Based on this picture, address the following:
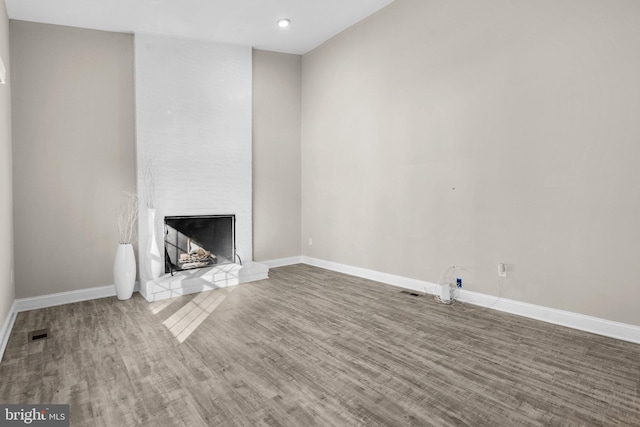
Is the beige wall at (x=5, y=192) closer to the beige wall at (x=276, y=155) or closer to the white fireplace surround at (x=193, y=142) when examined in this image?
the white fireplace surround at (x=193, y=142)

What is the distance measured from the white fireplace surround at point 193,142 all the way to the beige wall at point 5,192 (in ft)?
3.78

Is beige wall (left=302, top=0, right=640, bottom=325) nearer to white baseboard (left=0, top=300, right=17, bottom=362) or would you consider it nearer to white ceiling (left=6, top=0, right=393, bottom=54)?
white ceiling (left=6, top=0, right=393, bottom=54)

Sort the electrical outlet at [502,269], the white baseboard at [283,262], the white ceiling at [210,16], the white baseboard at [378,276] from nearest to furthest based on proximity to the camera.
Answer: the electrical outlet at [502,269] → the white ceiling at [210,16] → the white baseboard at [378,276] → the white baseboard at [283,262]

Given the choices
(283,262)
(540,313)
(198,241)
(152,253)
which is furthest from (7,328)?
(540,313)

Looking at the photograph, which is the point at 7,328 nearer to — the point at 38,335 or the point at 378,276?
the point at 38,335

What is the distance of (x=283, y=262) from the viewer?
562 cm

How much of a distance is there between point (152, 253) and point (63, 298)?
1001 mm

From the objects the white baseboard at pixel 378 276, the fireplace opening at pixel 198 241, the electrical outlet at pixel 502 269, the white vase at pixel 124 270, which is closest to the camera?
the electrical outlet at pixel 502 269

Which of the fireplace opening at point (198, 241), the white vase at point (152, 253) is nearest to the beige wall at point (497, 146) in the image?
the fireplace opening at point (198, 241)

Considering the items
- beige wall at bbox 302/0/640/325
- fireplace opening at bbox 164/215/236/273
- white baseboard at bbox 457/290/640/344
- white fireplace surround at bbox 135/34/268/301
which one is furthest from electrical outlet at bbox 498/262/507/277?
→ fireplace opening at bbox 164/215/236/273

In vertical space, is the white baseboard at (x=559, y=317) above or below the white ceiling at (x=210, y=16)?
below

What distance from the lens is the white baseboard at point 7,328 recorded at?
8.78 feet

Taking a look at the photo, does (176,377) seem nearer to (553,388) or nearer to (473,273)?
(553,388)

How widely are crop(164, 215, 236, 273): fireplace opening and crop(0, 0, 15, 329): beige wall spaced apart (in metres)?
1.48
